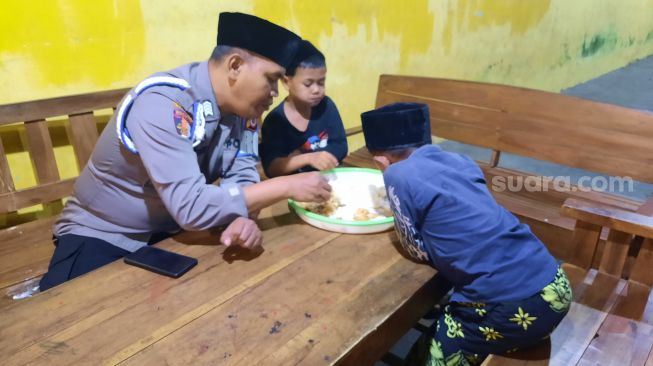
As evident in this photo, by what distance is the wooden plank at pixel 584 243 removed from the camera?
2.09m

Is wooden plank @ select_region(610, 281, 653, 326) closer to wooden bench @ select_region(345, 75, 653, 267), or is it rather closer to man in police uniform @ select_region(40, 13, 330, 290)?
wooden bench @ select_region(345, 75, 653, 267)

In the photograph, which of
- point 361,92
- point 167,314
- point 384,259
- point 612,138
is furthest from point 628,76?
point 167,314

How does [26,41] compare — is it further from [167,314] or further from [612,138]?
[612,138]

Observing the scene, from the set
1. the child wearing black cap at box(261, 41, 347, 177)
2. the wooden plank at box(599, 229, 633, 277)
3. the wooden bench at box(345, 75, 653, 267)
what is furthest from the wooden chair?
the child wearing black cap at box(261, 41, 347, 177)

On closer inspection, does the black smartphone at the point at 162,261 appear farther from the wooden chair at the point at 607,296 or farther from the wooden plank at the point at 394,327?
the wooden chair at the point at 607,296

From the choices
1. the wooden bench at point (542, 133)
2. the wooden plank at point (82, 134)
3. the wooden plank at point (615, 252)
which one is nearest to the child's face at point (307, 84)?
the wooden bench at point (542, 133)

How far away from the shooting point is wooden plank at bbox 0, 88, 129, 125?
7.33ft

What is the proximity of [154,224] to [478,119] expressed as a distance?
223 cm

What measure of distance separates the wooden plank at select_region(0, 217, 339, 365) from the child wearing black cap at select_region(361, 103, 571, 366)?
370mm

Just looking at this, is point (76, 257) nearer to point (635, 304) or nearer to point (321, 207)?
point (321, 207)

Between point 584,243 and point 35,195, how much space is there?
2.61 meters

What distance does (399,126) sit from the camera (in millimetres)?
1750

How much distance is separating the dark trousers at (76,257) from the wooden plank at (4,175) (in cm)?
66

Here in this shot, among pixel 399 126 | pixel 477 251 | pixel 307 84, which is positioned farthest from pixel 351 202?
pixel 307 84
